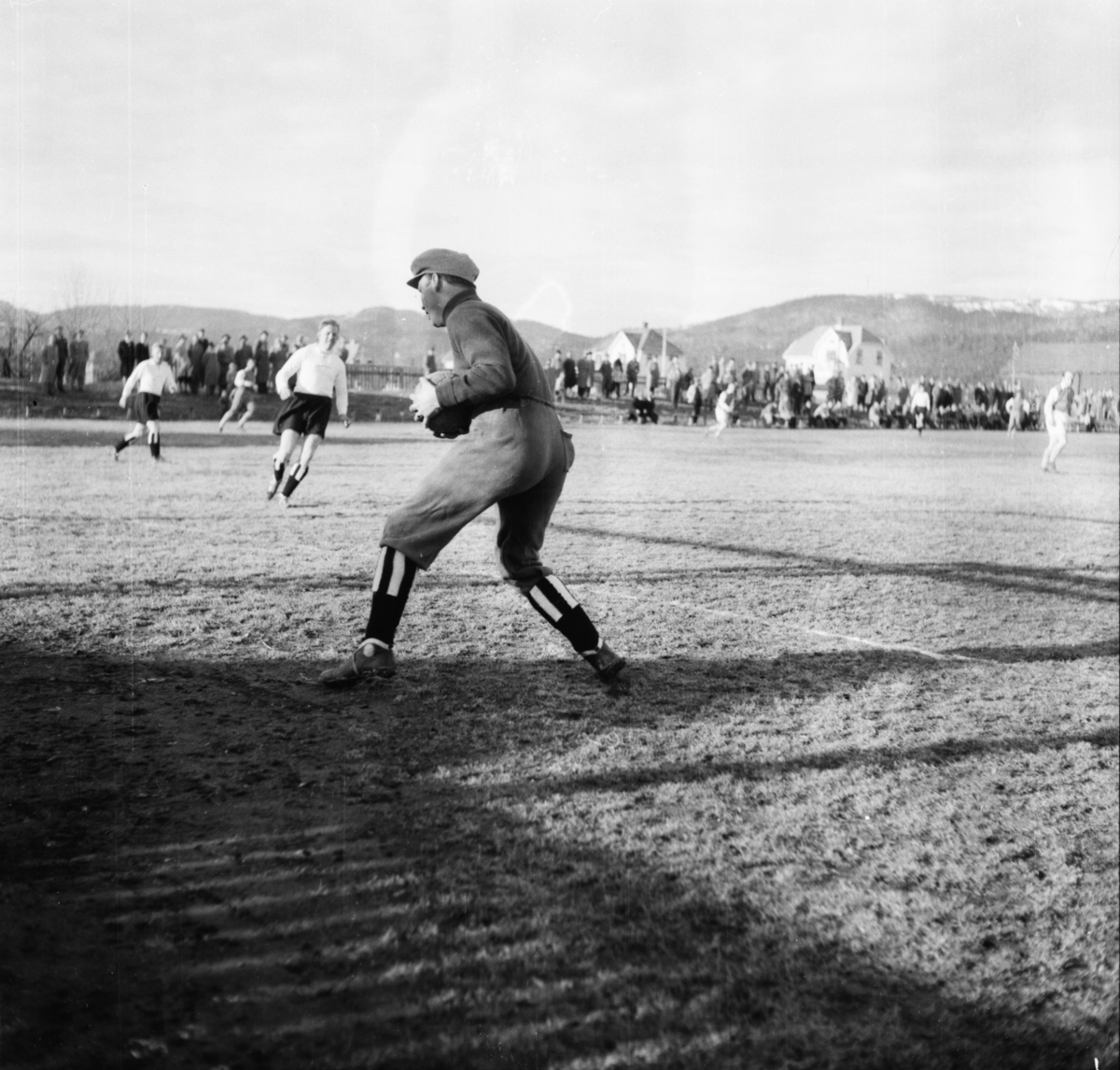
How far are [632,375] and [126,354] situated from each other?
73.9ft

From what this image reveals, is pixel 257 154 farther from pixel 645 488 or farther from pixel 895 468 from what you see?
pixel 895 468

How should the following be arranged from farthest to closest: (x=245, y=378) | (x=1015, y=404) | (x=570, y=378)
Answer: (x=1015, y=404), (x=570, y=378), (x=245, y=378)

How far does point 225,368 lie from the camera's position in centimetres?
1114

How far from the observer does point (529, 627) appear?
6211 mm

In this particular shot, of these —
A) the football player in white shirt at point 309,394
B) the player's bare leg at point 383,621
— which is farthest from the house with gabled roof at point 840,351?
the player's bare leg at point 383,621

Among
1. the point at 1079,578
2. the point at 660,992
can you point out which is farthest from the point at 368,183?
the point at 1079,578

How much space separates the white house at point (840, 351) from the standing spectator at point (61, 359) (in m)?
45.7

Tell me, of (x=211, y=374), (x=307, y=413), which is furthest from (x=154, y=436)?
(x=307, y=413)

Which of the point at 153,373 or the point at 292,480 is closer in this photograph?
the point at 153,373

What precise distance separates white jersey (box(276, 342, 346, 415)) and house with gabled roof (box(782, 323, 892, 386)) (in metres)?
41.0

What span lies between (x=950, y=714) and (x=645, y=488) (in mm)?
9424

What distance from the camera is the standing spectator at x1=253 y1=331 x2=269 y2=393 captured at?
23.3ft

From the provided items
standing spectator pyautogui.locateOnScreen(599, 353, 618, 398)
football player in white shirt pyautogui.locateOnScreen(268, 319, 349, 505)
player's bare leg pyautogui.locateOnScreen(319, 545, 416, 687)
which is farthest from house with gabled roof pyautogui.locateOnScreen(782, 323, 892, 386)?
player's bare leg pyautogui.locateOnScreen(319, 545, 416, 687)

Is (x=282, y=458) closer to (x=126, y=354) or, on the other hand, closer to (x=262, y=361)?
(x=262, y=361)
